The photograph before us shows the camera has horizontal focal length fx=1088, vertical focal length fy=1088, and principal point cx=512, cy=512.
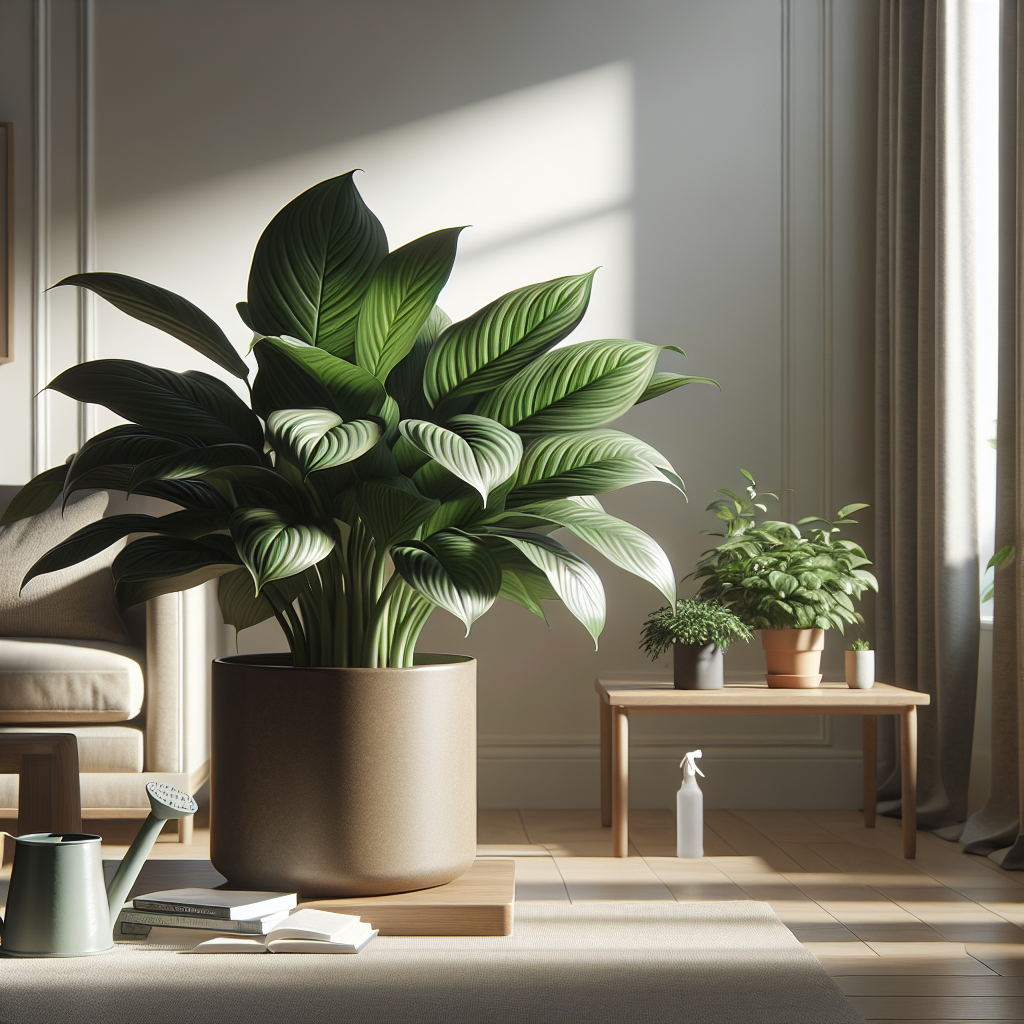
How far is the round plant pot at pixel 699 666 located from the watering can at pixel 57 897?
1551mm

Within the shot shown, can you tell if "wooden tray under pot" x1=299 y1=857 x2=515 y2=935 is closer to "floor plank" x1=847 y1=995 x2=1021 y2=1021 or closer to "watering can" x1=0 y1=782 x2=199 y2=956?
"watering can" x1=0 y1=782 x2=199 y2=956

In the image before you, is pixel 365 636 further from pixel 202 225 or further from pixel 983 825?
pixel 202 225

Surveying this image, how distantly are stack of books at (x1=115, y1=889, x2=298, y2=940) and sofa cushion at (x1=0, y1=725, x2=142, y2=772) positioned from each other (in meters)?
1.23

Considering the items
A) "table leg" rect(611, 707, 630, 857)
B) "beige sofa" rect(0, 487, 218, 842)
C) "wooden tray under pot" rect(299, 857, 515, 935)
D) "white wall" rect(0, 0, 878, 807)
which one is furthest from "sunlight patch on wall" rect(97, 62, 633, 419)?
"wooden tray under pot" rect(299, 857, 515, 935)

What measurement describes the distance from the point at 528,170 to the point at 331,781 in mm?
2345

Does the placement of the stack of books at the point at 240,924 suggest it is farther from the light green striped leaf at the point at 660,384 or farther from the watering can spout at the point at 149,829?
the light green striped leaf at the point at 660,384

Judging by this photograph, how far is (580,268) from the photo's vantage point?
3145 mm

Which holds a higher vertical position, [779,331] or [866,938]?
[779,331]

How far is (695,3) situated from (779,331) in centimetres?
98

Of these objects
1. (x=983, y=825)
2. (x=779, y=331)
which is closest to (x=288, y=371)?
(x=983, y=825)

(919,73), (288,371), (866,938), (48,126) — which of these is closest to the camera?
(288,371)

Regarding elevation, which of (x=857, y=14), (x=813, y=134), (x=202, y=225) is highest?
(x=857, y=14)

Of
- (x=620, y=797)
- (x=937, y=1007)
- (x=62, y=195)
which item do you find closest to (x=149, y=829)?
(x=937, y=1007)

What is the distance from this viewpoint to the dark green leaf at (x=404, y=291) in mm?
1206
